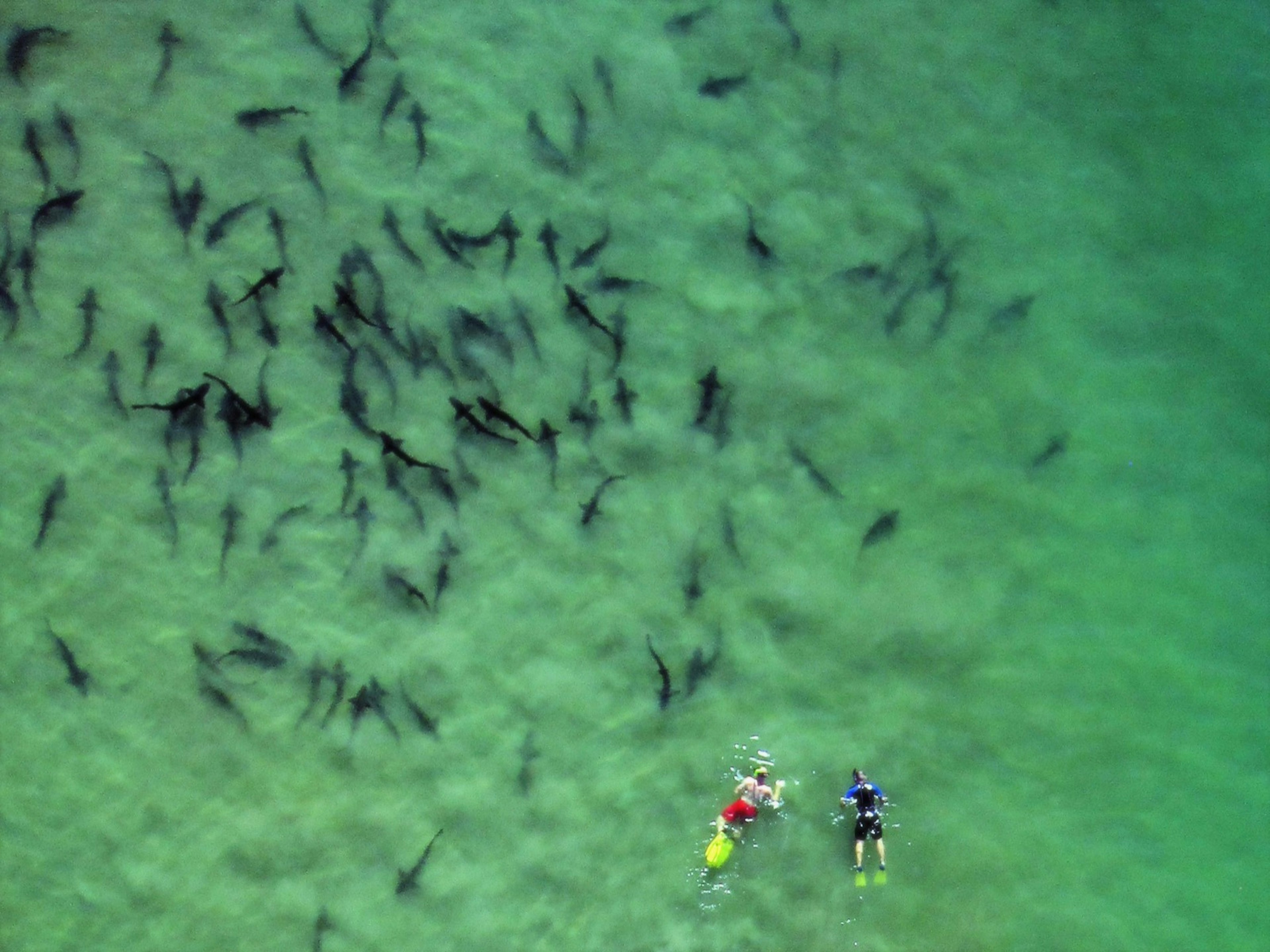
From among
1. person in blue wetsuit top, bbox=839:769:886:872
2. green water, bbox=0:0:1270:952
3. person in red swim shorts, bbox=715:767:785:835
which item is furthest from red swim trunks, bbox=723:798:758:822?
person in blue wetsuit top, bbox=839:769:886:872

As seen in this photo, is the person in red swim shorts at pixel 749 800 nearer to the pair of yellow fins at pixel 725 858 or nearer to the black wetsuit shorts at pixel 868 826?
the pair of yellow fins at pixel 725 858

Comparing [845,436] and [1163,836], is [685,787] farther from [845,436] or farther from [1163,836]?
[1163,836]

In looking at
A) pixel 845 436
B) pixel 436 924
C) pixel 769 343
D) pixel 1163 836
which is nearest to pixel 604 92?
pixel 769 343

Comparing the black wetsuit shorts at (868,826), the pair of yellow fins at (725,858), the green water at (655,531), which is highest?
the green water at (655,531)

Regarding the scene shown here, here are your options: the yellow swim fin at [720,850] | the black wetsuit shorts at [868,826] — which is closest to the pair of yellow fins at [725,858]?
the yellow swim fin at [720,850]

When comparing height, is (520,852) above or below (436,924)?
above
